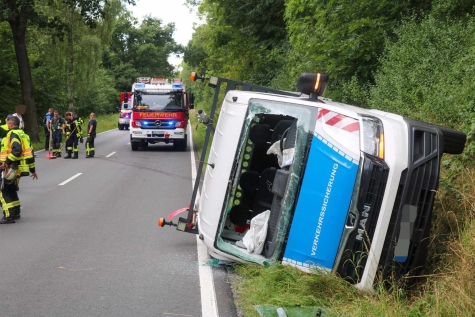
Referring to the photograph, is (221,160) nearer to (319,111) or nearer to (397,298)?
(319,111)

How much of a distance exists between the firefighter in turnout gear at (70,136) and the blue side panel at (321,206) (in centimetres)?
1821

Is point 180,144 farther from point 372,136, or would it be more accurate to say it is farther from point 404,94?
point 372,136

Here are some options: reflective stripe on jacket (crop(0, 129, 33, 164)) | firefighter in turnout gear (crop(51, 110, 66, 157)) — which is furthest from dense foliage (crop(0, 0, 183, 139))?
reflective stripe on jacket (crop(0, 129, 33, 164))

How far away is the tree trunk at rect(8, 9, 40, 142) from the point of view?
30156mm

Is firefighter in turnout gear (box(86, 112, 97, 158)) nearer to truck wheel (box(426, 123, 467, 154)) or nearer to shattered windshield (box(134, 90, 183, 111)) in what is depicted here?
shattered windshield (box(134, 90, 183, 111))

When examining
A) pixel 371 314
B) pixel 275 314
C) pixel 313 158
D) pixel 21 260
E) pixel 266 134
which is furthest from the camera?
pixel 266 134

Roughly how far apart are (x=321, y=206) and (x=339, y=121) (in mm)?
843

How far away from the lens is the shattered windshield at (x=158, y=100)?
27.2 meters

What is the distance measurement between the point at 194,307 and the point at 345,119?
7.40 feet

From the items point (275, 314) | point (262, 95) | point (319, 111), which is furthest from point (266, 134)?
point (275, 314)

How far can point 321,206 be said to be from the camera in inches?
252

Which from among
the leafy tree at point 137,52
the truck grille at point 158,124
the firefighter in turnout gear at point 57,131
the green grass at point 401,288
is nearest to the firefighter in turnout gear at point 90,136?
the firefighter in turnout gear at point 57,131

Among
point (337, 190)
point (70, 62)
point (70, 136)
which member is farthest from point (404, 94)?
point (70, 62)

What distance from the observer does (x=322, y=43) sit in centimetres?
1675
